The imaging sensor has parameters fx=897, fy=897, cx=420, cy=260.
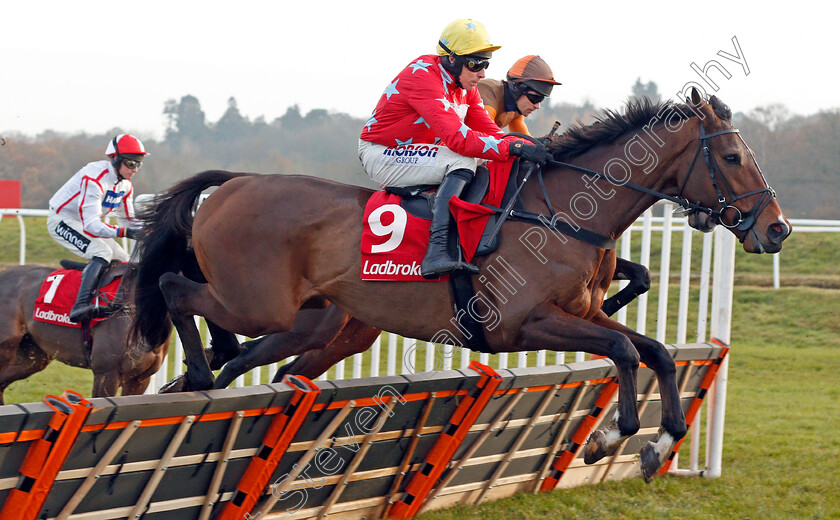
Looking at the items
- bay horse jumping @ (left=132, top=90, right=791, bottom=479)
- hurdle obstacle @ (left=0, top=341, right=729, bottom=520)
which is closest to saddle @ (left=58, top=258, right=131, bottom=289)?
bay horse jumping @ (left=132, top=90, right=791, bottom=479)

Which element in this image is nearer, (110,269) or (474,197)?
(474,197)

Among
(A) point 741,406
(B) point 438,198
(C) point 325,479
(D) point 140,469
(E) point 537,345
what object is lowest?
(A) point 741,406

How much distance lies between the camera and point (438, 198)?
12.1ft

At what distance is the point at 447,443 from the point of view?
404cm

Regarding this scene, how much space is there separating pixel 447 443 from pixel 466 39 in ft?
5.85

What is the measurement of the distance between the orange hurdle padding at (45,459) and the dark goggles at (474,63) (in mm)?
2089

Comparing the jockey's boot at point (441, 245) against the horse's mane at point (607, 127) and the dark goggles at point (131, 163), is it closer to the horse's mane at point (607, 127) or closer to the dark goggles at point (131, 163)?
the horse's mane at point (607, 127)

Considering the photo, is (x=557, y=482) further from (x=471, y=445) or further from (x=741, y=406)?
(x=741, y=406)

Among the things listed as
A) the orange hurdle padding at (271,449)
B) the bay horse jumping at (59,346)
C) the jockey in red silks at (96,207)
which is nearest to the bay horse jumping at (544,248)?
the orange hurdle padding at (271,449)

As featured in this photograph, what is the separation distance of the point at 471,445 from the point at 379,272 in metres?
0.99

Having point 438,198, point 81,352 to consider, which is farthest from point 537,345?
point 81,352

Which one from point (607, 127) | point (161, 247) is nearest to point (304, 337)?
point (161, 247)

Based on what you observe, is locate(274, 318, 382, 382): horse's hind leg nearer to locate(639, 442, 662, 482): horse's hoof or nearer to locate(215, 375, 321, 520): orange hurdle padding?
locate(215, 375, 321, 520): orange hurdle padding

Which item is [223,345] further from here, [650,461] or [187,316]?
[650,461]
